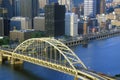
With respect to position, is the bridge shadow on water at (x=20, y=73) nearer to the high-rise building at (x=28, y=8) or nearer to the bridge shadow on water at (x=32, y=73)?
the bridge shadow on water at (x=32, y=73)

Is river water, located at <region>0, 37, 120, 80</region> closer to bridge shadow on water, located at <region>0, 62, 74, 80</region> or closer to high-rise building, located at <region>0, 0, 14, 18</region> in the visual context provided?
bridge shadow on water, located at <region>0, 62, 74, 80</region>

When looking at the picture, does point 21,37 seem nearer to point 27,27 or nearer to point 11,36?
point 11,36

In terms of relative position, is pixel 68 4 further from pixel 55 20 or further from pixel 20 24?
pixel 55 20

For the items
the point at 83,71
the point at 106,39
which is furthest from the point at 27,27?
the point at 83,71

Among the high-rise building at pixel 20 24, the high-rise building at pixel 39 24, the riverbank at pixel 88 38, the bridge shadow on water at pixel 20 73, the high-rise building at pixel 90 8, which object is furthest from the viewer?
the high-rise building at pixel 90 8

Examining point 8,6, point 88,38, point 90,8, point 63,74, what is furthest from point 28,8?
point 63,74

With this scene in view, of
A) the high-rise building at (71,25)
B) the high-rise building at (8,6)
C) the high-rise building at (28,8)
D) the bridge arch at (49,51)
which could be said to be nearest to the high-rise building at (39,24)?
the high-rise building at (71,25)

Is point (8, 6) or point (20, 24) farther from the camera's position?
point (8, 6)
